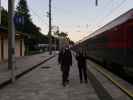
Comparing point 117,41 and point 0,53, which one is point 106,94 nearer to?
point 117,41

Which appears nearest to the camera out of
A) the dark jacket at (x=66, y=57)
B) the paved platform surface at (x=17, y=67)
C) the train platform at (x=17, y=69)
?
the dark jacket at (x=66, y=57)

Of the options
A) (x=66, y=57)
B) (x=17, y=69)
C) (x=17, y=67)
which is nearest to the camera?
(x=66, y=57)

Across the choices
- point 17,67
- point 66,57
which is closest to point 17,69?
point 17,67

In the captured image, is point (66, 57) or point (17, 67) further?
point (17, 67)

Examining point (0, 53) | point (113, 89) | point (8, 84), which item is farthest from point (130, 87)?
point (0, 53)

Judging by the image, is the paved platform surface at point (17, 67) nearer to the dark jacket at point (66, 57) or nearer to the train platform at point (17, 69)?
the train platform at point (17, 69)

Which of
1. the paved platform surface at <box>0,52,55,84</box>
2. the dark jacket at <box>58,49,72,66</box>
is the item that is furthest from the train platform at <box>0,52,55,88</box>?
the dark jacket at <box>58,49,72,66</box>

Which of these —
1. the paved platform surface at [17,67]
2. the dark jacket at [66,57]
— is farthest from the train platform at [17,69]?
the dark jacket at [66,57]

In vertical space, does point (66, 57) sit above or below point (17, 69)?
above

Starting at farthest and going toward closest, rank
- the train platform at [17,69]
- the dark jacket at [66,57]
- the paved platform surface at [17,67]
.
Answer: the paved platform surface at [17,67]
the train platform at [17,69]
the dark jacket at [66,57]

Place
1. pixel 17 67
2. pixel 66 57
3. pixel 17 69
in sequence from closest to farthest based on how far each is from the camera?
pixel 66 57
pixel 17 69
pixel 17 67

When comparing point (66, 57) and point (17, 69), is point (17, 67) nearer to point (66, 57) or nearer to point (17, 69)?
point (17, 69)

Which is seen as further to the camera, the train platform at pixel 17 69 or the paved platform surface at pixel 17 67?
the paved platform surface at pixel 17 67

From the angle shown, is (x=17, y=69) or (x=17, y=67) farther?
(x=17, y=67)
